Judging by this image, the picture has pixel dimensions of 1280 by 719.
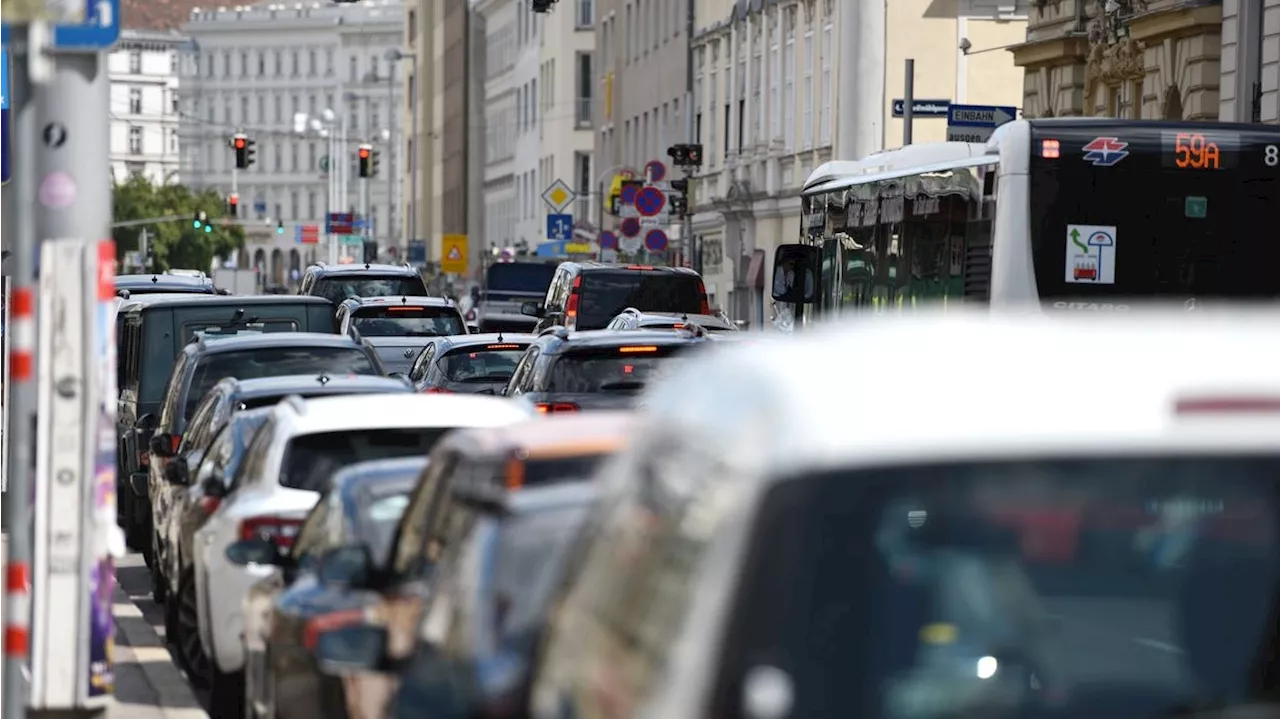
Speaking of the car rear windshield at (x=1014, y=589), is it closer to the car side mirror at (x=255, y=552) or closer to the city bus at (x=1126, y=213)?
the car side mirror at (x=255, y=552)

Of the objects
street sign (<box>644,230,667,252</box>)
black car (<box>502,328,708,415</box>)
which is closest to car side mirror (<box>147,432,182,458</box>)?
black car (<box>502,328,708,415</box>)

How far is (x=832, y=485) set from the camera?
380 centimetres

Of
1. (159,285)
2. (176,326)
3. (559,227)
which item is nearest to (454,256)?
(559,227)

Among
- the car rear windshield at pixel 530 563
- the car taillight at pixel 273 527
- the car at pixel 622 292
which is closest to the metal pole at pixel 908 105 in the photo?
the car at pixel 622 292

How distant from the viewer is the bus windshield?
18.8 meters

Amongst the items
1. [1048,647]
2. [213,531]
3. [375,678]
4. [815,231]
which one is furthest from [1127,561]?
[815,231]

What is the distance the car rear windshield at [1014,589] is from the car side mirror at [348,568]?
341 cm

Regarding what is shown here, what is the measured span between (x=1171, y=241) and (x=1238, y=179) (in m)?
0.59

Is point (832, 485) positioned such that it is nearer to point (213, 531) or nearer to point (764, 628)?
point (764, 628)

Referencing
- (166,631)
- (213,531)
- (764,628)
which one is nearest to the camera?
(764,628)

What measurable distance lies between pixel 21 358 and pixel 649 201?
121 ft

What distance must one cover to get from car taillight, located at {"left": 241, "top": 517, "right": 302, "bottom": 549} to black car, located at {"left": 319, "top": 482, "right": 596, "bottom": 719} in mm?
5250

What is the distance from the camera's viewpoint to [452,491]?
6.63 metres

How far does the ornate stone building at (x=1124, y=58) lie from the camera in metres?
33.9
